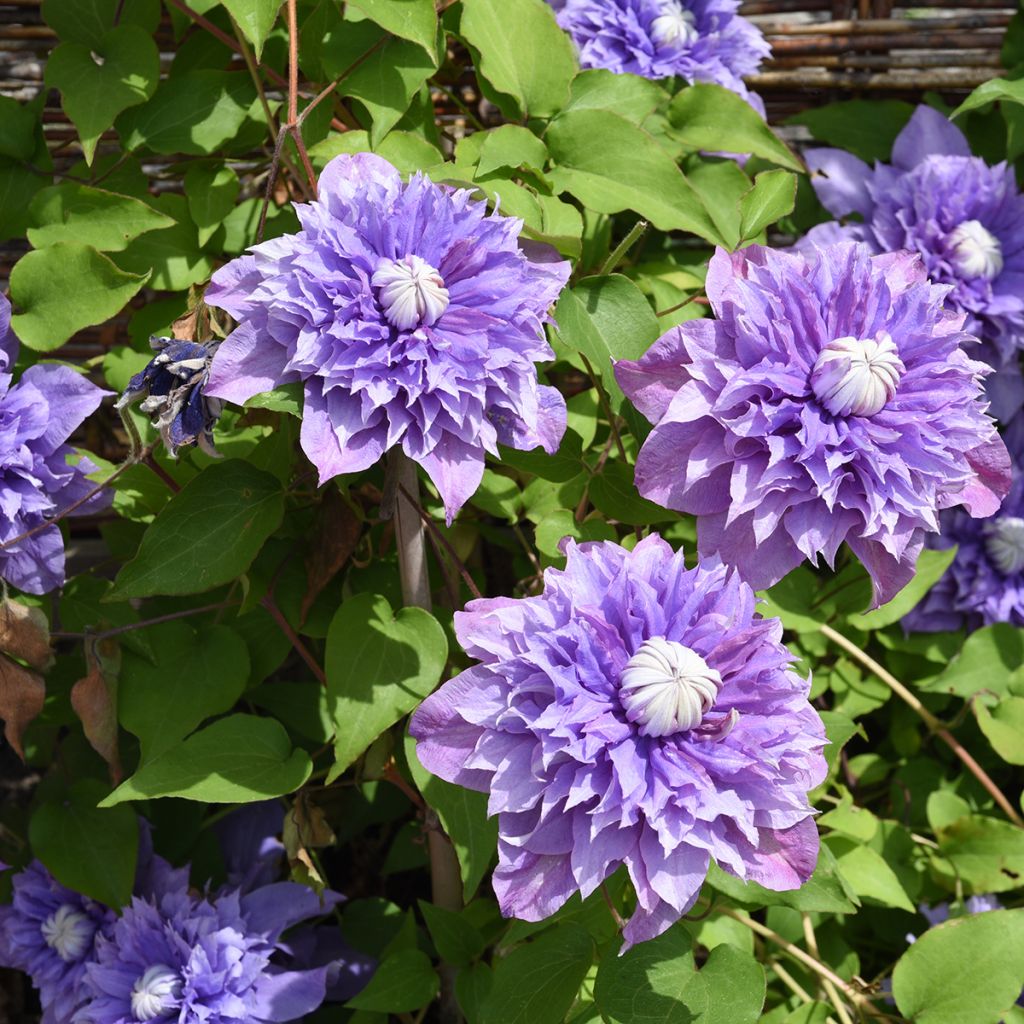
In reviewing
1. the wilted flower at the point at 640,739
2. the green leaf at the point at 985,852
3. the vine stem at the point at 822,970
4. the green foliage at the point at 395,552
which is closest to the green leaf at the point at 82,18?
the green foliage at the point at 395,552

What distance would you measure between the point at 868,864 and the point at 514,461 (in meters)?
0.44

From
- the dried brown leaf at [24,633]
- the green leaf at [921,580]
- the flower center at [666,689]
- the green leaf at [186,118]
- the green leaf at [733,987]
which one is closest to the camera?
the flower center at [666,689]

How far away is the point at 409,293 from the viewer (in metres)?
0.58

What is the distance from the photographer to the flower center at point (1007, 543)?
1050 mm

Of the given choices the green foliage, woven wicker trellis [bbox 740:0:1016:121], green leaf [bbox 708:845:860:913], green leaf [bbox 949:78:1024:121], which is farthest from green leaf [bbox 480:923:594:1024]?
woven wicker trellis [bbox 740:0:1016:121]

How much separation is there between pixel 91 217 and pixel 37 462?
193 mm

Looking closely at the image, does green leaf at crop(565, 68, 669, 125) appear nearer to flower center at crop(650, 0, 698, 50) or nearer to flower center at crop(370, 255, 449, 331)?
flower center at crop(650, 0, 698, 50)

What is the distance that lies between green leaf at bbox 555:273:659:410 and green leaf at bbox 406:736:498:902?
0.86 feet

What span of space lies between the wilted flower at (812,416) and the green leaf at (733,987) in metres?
0.24

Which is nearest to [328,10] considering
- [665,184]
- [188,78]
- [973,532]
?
[188,78]

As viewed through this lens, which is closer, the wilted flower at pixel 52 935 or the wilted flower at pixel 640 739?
the wilted flower at pixel 640 739

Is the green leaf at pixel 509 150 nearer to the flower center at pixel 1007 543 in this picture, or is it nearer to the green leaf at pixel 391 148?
the green leaf at pixel 391 148

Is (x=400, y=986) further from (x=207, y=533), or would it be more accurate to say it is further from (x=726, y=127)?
(x=726, y=127)

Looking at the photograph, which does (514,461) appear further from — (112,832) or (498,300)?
(112,832)
